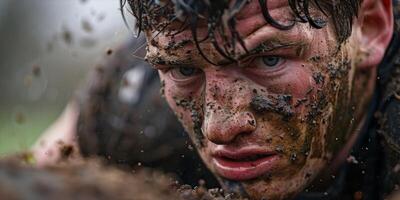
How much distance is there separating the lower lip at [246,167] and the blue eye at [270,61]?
214 mm

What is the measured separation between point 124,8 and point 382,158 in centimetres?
81

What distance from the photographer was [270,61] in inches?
81.6

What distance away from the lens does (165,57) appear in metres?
2.13

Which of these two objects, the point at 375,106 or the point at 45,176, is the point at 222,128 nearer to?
the point at 375,106

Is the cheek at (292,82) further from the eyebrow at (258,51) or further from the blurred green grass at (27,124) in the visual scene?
the blurred green grass at (27,124)

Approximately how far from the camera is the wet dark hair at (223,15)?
189 cm

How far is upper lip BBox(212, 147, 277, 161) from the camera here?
2062 millimetres

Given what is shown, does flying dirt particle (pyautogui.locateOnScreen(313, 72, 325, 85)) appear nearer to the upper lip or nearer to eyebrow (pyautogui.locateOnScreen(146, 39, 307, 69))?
eyebrow (pyautogui.locateOnScreen(146, 39, 307, 69))

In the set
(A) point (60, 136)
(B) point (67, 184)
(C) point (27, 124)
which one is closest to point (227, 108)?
(B) point (67, 184)

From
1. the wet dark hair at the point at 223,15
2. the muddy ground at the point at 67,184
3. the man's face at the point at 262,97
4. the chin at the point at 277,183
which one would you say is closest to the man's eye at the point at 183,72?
the man's face at the point at 262,97

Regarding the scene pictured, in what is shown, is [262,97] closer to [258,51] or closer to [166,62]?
[258,51]

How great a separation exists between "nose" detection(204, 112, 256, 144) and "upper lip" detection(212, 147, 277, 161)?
4 centimetres

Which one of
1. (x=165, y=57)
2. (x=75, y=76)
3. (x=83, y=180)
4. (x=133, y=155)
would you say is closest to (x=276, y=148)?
(x=165, y=57)

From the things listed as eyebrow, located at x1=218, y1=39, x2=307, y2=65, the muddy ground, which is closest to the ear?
eyebrow, located at x1=218, y1=39, x2=307, y2=65
